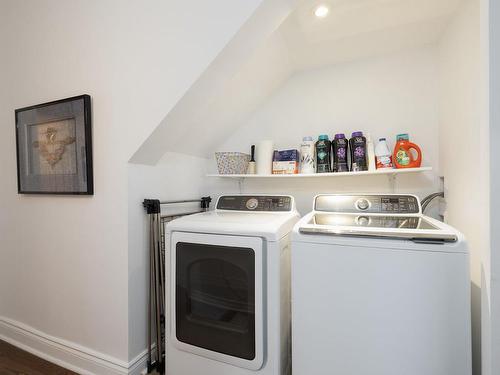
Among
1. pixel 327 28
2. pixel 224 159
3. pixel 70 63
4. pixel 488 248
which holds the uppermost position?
pixel 327 28

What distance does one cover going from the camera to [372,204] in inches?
58.8

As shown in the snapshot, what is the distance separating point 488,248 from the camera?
2.80 ft

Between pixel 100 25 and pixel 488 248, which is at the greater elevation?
pixel 100 25

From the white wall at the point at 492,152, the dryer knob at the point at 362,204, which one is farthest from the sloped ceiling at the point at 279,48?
the dryer knob at the point at 362,204

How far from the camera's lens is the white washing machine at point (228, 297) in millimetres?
1190

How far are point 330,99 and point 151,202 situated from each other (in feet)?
5.16

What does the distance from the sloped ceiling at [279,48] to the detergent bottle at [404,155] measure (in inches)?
27.5

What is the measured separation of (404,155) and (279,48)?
1.12 m

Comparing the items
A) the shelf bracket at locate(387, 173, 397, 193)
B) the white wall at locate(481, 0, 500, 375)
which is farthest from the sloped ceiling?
the shelf bracket at locate(387, 173, 397, 193)

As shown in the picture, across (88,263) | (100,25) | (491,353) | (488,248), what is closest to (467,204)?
(488,248)

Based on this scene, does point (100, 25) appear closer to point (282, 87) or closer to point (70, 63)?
point (70, 63)

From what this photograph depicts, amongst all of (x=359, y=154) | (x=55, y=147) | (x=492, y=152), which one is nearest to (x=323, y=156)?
(x=359, y=154)

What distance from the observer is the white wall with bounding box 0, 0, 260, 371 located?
139 cm

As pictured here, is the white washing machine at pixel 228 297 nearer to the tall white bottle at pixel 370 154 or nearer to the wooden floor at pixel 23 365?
the tall white bottle at pixel 370 154
